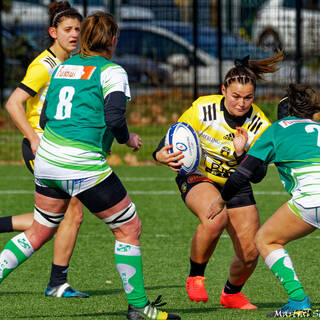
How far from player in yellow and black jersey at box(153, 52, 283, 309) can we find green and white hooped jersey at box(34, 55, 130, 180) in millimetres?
967

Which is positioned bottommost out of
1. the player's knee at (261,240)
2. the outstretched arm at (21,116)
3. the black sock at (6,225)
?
the black sock at (6,225)

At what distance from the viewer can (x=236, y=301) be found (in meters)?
5.98

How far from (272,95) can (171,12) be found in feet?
9.13

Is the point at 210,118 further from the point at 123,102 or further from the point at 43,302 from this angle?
the point at 43,302

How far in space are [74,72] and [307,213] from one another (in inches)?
66.8

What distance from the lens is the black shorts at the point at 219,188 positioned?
6.13 m

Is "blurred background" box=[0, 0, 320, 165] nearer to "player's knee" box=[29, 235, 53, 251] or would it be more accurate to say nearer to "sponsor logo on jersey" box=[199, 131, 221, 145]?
"sponsor logo on jersey" box=[199, 131, 221, 145]

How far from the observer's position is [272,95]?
57.5 feet

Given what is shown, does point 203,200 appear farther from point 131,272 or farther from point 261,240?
point 131,272

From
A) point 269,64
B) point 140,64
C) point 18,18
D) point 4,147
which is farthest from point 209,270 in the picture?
point 18,18

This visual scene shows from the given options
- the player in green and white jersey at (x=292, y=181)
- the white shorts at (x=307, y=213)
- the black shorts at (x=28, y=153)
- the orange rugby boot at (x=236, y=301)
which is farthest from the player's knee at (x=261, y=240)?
the black shorts at (x=28, y=153)

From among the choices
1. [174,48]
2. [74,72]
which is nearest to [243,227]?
[74,72]

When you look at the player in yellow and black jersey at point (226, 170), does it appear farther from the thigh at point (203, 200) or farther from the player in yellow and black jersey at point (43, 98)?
the player in yellow and black jersey at point (43, 98)

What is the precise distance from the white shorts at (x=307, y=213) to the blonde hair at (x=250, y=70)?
1201mm
